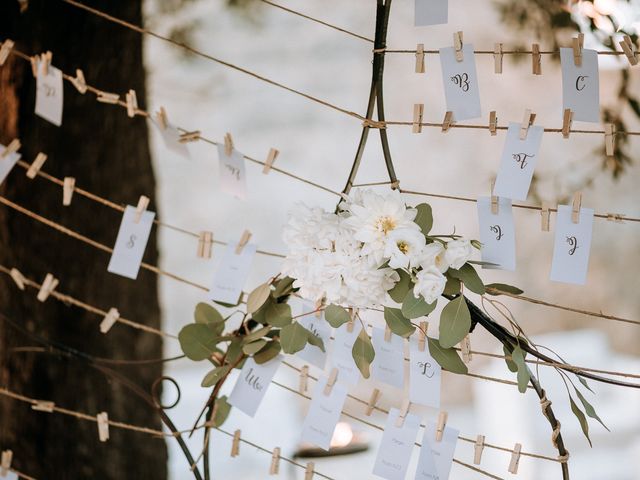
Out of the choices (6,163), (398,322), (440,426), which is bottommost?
(440,426)

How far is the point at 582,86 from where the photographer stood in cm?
100

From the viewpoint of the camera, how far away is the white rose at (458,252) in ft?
3.01

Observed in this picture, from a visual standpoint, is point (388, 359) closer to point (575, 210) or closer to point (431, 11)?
point (575, 210)

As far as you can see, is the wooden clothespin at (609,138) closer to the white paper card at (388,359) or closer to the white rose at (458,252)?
the white rose at (458,252)

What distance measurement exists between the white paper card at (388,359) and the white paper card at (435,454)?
0.09m

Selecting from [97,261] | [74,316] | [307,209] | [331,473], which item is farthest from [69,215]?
[331,473]

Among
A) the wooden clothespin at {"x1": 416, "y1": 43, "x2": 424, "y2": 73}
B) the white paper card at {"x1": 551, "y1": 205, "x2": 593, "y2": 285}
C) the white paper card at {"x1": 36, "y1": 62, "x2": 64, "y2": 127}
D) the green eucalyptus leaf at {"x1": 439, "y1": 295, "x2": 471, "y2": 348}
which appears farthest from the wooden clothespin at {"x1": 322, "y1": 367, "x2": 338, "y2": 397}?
the white paper card at {"x1": 36, "y1": 62, "x2": 64, "y2": 127}

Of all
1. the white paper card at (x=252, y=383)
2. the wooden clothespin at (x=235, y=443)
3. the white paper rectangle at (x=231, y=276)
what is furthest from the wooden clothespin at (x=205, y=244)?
the wooden clothespin at (x=235, y=443)

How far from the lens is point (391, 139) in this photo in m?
4.65

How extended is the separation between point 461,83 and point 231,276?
0.46 m

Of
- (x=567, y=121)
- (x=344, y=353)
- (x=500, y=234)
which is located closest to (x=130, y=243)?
(x=344, y=353)

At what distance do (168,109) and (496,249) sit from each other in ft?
12.6

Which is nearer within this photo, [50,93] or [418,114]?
[418,114]

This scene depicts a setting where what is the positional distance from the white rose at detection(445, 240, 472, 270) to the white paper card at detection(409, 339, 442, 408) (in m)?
0.19
